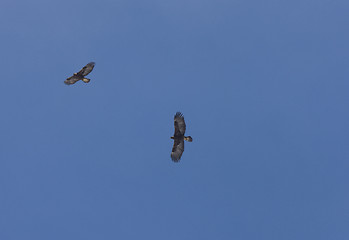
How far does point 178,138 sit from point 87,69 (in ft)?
37.6

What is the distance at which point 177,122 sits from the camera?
131 feet

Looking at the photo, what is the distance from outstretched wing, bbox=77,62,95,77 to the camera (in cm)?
4097

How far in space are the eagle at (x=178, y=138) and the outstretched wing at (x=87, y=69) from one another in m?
9.89

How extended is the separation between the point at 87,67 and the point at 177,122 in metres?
10.6

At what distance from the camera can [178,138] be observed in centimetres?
4075

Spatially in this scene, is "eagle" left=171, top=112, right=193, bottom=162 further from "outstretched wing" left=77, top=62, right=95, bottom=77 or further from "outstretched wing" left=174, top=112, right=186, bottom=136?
"outstretched wing" left=77, top=62, right=95, bottom=77

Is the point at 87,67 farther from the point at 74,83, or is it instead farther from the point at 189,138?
the point at 189,138

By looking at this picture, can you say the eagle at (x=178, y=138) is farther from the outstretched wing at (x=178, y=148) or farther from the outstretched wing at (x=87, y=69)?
the outstretched wing at (x=87, y=69)

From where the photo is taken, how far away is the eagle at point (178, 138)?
131ft

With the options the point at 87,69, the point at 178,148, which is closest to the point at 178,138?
the point at 178,148

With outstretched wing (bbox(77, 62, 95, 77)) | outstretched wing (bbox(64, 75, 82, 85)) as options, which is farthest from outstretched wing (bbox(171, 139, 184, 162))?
outstretched wing (bbox(64, 75, 82, 85))

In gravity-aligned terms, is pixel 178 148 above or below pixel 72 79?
below

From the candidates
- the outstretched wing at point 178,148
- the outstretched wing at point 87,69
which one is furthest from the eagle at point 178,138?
the outstretched wing at point 87,69

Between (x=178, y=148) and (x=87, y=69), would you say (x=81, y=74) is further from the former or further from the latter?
(x=178, y=148)
